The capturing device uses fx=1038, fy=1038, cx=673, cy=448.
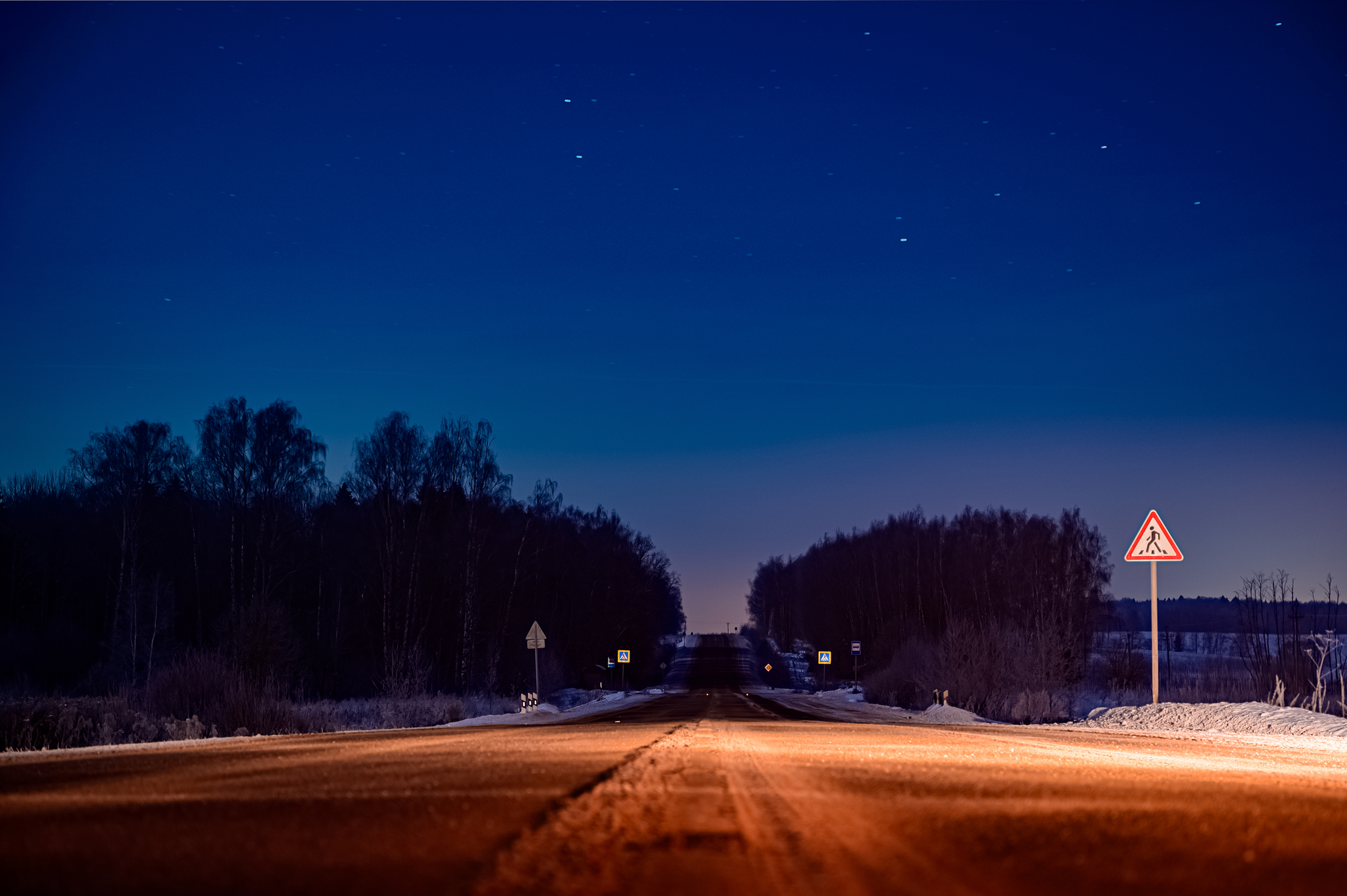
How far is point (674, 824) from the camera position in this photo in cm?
534

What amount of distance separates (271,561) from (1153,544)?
1794 inches

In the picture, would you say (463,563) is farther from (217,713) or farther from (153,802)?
(153,802)

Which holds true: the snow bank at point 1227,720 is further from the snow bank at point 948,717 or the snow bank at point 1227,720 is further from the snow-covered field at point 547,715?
the snow-covered field at point 547,715

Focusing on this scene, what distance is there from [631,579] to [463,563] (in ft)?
151

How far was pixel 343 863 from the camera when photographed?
4367 millimetres

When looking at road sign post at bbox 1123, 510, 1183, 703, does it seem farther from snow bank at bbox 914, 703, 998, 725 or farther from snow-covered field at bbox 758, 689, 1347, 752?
snow bank at bbox 914, 703, 998, 725

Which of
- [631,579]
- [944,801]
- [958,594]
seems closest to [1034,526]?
[958,594]

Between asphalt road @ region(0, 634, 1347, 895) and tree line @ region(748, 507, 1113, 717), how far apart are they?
24.6m

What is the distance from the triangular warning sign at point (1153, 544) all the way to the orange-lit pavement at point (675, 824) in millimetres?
10229

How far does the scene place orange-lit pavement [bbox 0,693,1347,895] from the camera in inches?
161

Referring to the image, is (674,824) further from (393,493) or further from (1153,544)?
Answer: (393,493)

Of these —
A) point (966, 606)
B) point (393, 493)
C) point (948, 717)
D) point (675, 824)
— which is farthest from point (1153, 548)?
point (966, 606)

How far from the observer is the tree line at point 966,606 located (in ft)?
116

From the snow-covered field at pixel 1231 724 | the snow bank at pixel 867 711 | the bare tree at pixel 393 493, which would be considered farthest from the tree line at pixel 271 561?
the snow-covered field at pixel 1231 724
